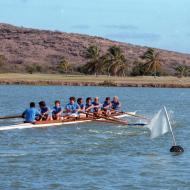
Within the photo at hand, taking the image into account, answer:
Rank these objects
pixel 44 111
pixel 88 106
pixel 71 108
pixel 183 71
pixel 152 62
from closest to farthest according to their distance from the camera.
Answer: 1. pixel 44 111
2. pixel 71 108
3. pixel 88 106
4. pixel 152 62
5. pixel 183 71

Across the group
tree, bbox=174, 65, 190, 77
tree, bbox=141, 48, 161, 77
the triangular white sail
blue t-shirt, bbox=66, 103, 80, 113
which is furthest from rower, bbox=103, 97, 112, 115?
tree, bbox=174, 65, 190, 77

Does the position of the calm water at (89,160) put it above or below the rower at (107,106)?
below

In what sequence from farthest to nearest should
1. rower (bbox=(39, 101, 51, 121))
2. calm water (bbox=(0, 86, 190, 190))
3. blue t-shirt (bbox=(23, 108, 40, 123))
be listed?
rower (bbox=(39, 101, 51, 121)), blue t-shirt (bbox=(23, 108, 40, 123)), calm water (bbox=(0, 86, 190, 190))

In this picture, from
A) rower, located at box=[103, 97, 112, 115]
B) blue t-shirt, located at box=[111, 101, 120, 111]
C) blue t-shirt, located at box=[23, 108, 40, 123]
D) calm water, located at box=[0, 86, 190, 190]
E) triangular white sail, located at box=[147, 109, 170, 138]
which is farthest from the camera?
blue t-shirt, located at box=[111, 101, 120, 111]

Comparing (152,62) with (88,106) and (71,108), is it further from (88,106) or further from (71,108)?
(71,108)

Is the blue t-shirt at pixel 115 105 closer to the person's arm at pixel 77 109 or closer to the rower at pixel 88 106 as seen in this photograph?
the rower at pixel 88 106

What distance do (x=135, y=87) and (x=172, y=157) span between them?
3435 inches

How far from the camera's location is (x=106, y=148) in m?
25.9

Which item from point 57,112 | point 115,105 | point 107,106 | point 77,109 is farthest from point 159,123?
point 115,105

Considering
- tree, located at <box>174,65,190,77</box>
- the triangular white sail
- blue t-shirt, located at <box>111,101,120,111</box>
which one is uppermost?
the triangular white sail

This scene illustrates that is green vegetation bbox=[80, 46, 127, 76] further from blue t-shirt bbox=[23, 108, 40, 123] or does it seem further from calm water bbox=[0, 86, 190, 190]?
blue t-shirt bbox=[23, 108, 40, 123]

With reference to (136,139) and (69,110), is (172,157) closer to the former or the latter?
(136,139)

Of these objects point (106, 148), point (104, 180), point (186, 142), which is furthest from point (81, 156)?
point (186, 142)

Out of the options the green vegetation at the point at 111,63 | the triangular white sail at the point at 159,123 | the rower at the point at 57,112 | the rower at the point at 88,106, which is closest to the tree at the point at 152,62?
the green vegetation at the point at 111,63
